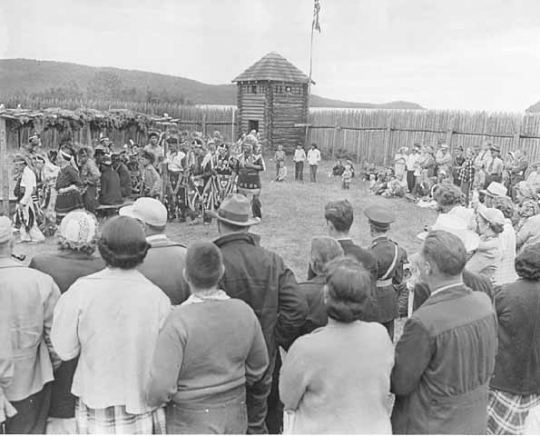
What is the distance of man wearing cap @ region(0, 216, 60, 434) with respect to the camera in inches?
116

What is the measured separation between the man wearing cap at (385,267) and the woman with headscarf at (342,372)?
1.53 metres

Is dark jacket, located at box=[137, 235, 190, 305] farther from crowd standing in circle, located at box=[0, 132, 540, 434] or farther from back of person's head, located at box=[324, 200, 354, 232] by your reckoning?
back of person's head, located at box=[324, 200, 354, 232]

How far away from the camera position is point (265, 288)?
11.4 feet

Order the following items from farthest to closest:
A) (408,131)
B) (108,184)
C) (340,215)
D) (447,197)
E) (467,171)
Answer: (408,131), (467,171), (108,184), (447,197), (340,215)

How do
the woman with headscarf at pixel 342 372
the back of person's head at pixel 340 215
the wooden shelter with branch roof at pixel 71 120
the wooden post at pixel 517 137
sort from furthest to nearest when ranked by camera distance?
1. the wooden post at pixel 517 137
2. the wooden shelter with branch roof at pixel 71 120
3. the back of person's head at pixel 340 215
4. the woman with headscarf at pixel 342 372

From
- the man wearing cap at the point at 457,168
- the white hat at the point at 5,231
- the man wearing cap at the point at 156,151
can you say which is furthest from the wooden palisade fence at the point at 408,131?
the white hat at the point at 5,231

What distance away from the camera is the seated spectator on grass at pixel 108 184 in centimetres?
1146

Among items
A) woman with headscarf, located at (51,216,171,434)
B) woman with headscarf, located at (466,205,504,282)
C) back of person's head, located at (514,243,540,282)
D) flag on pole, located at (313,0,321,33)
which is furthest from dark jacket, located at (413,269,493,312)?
flag on pole, located at (313,0,321,33)

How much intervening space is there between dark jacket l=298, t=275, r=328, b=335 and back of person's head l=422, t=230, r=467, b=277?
82 cm

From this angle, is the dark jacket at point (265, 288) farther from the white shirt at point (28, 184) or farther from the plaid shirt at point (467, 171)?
the plaid shirt at point (467, 171)

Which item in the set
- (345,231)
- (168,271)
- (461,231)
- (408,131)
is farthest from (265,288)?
(408,131)

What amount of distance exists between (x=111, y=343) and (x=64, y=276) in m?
0.64

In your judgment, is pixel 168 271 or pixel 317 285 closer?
pixel 168 271

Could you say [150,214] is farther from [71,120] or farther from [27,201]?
[71,120]
